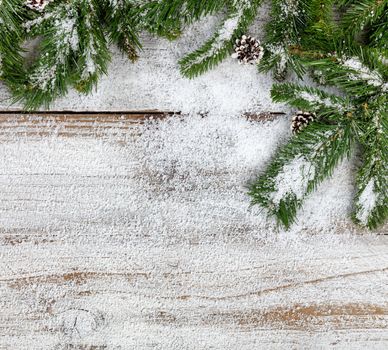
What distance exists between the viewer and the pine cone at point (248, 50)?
857 mm

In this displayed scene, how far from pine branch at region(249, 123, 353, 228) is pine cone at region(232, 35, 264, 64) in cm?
16

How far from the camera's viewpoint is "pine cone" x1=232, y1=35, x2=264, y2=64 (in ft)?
2.81

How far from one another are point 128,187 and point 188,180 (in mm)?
118

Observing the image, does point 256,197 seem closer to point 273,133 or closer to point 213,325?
point 273,133

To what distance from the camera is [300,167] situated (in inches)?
32.8

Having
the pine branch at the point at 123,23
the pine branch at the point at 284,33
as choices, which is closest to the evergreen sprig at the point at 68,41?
the pine branch at the point at 123,23

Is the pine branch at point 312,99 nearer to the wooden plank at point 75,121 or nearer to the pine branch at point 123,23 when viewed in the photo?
the wooden plank at point 75,121

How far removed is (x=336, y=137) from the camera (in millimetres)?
829

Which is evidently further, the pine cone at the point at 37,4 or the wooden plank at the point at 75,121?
the wooden plank at the point at 75,121

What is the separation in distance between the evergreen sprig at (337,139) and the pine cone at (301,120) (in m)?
0.02

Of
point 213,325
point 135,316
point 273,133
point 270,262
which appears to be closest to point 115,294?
point 135,316

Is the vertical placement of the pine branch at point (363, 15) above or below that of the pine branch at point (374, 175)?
above

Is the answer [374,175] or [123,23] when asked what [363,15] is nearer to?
[374,175]

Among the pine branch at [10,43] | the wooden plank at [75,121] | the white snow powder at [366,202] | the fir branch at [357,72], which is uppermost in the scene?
the fir branch at [357,72]
